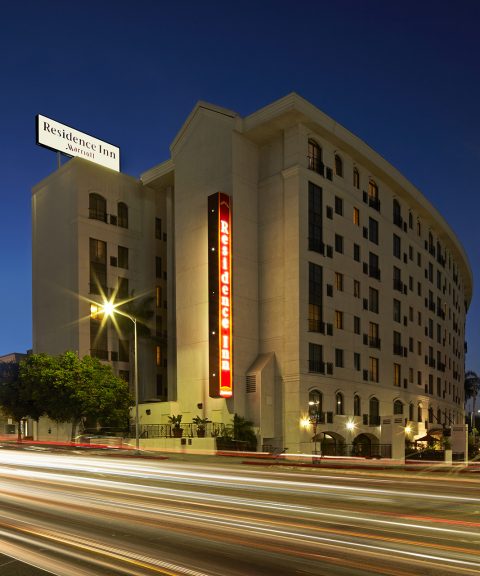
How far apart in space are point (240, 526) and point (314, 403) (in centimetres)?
3243

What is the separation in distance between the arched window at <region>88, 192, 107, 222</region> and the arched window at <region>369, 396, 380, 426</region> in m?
28.5

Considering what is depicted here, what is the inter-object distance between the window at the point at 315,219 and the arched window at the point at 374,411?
1410cm

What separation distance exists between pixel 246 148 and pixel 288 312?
12.7m

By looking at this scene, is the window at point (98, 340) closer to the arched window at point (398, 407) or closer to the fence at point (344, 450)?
the fence at point (344, 450)

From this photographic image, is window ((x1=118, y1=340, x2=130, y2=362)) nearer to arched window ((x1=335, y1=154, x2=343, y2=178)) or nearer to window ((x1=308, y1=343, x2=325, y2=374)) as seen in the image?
window ((x1=308, y1=343, x2=325, y2=374))

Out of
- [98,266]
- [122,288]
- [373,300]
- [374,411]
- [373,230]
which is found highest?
[373,230]

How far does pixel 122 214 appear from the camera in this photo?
192 feet

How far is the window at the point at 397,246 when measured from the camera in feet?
188

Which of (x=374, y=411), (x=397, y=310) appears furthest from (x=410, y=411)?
(x=397, y=310)

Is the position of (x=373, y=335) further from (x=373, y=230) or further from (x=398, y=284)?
(x=373, y=230)

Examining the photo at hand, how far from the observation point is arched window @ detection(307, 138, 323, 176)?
1806 inches

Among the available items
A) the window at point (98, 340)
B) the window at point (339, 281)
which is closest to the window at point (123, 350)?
the window at point (98, 340)

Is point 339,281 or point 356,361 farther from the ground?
point 339,281

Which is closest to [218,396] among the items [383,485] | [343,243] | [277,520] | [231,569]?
[343,243]
